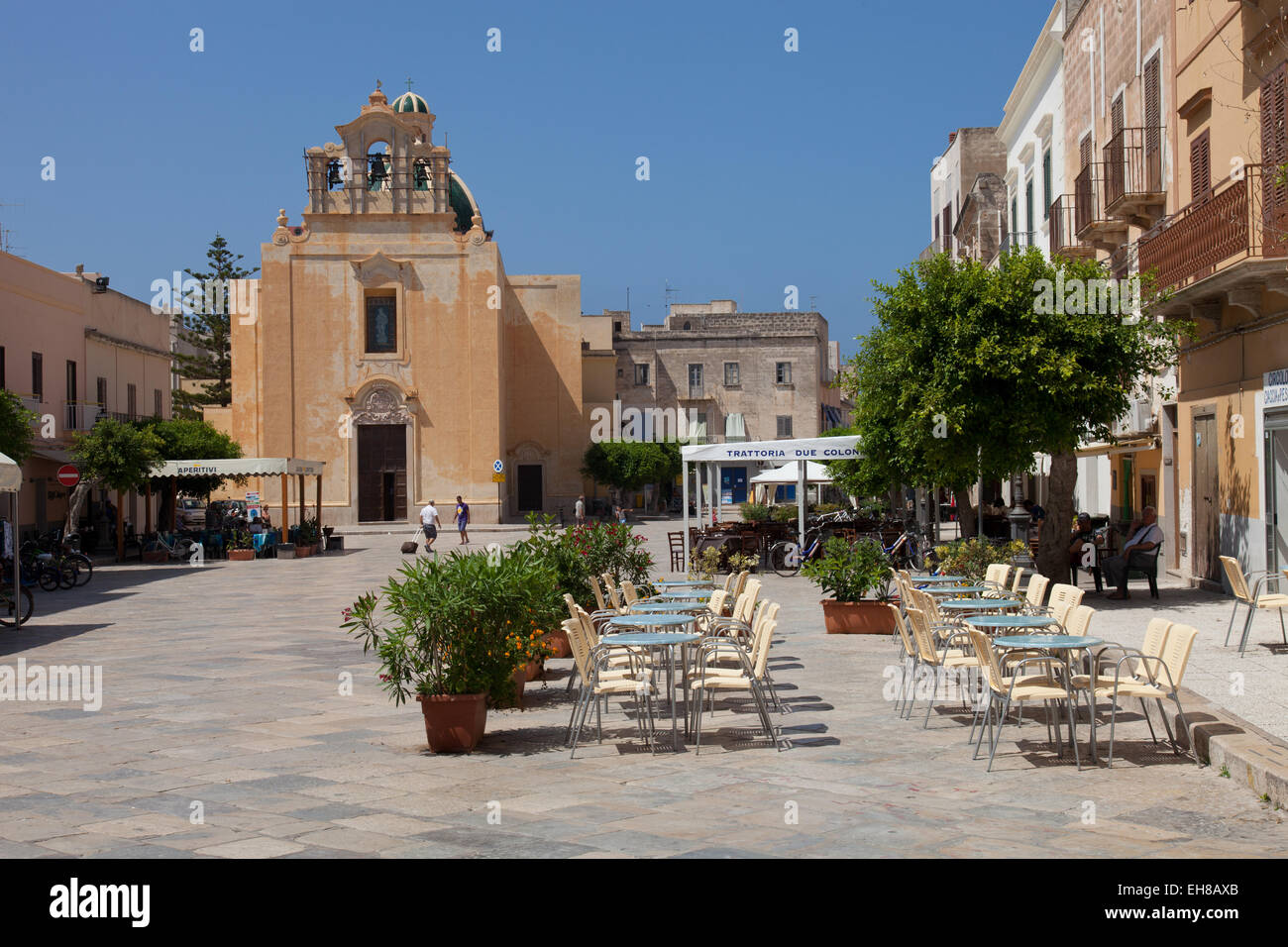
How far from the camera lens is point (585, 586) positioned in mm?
12953

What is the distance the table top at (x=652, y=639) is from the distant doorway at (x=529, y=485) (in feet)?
156

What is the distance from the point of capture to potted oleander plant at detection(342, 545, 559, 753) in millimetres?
8117

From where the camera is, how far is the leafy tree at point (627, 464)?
57062 mm

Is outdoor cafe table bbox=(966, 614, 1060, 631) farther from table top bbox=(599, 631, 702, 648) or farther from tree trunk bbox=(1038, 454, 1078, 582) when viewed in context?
tree trunk bbox=(1038, 454, 1078, 582)

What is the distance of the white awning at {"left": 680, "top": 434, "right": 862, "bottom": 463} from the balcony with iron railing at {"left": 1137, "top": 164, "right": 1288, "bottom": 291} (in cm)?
755

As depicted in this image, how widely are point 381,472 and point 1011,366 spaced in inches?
1448

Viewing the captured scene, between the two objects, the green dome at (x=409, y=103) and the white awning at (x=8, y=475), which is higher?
the green dome at (x=409, y=103)

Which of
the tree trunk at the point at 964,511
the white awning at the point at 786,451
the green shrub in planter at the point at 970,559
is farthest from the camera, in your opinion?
the white awning at the point at 786,451

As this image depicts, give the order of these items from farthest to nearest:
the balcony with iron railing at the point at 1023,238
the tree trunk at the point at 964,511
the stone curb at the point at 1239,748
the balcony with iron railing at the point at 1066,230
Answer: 1. the balcony with iron railing at the point at 1023,238
2. the balcony with iron railing at the point at 1066,230
3. the tree trunk at the point at 964,511
4. the stone curb at the point at 1239,748

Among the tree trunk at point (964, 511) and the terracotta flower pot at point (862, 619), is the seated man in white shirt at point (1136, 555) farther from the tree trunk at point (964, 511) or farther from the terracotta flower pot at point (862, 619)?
the tree trunk at point (964, 511)

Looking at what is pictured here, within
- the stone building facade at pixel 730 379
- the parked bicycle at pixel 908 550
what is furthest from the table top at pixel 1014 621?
the stone building facade at pixel 730 379

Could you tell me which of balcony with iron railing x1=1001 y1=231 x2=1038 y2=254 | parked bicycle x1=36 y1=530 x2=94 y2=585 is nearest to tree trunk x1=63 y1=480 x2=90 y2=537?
parked bicycle x1=36 y1=530 x2=94 y2=585
